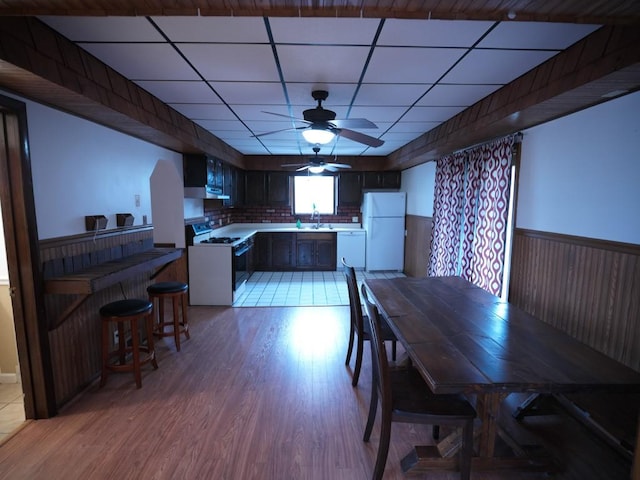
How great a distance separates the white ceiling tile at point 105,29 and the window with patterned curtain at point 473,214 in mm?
2955

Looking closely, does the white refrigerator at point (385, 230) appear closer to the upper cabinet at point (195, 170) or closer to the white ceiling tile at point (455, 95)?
the upper cabinet at point (195, 170)

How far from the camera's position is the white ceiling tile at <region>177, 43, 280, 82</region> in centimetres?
188

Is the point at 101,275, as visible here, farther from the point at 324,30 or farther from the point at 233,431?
the point at 324,30

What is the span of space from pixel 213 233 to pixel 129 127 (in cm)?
274

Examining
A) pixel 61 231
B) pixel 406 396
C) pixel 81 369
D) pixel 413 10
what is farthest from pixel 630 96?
pixel 81 369

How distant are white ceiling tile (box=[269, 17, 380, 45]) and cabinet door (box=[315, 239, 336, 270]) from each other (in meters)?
4.84

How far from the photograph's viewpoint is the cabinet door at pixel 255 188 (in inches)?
257

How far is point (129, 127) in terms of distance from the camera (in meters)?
2.77

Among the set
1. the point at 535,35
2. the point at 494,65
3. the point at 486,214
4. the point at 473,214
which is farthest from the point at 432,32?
the point at 473,214

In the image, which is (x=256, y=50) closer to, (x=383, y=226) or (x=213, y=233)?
(x=213, y=233)

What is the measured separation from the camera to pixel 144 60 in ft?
6.73

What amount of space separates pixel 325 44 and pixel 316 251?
4.88 m

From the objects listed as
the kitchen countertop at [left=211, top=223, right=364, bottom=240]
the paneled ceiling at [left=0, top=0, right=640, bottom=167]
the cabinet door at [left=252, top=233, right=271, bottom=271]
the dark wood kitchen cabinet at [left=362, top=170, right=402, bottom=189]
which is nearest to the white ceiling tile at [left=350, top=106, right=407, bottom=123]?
the paneled ceiling at [left=0, top=0, right=640, bottom=167]

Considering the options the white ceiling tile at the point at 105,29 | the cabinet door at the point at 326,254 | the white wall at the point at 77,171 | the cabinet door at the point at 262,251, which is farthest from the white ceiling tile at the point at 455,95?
the cabinet door at the point at 262,251
